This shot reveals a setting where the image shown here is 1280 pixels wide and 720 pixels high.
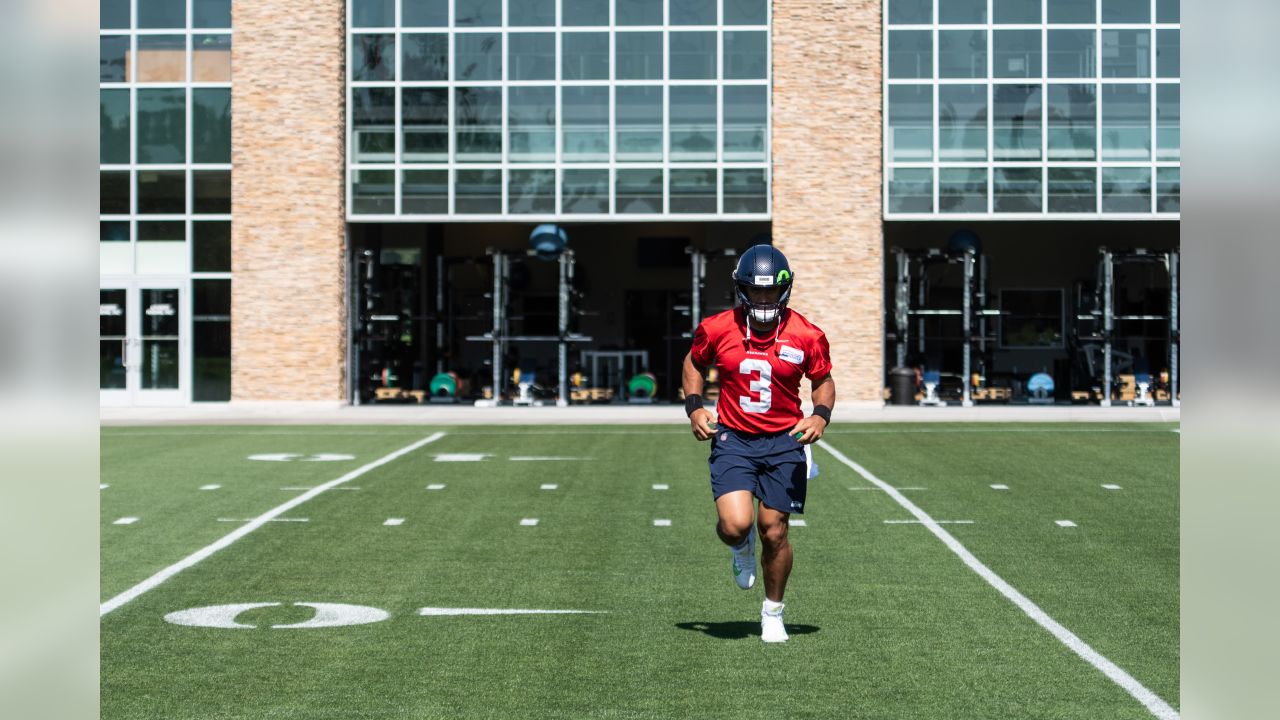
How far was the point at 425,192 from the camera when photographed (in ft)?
111

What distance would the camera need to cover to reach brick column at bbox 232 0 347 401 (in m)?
33.5

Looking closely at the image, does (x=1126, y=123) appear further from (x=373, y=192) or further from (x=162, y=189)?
(x=162, y=189)

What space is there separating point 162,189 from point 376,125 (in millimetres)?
4740

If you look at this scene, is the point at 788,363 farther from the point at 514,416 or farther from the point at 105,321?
the point at 105,321

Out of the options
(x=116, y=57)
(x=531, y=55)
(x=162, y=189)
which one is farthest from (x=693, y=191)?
(x=116, y=57)

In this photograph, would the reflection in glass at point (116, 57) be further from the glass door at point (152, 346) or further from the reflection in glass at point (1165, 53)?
the reflection in glass at point (1165, 53)

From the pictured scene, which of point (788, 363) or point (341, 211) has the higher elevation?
point (341, 211)

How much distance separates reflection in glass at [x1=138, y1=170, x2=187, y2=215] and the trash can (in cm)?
1552
